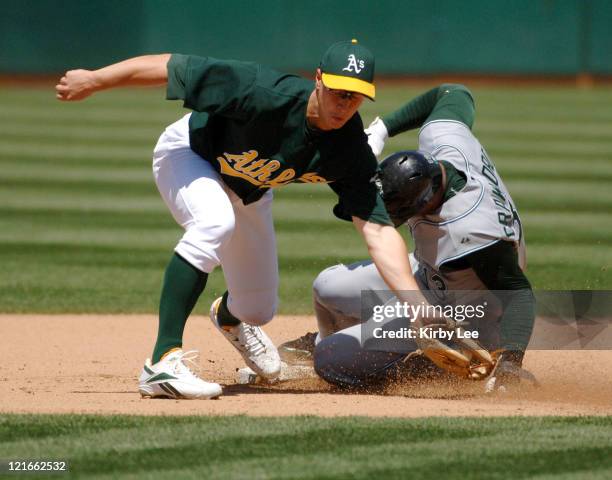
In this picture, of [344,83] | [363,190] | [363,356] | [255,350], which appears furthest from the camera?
[255,350]

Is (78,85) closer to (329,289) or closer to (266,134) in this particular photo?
(266,134)

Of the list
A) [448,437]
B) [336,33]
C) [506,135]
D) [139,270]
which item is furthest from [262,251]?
[336,33]

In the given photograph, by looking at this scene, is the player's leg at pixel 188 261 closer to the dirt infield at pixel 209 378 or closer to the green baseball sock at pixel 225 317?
the dirt infield at pixel 209 378

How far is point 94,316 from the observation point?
6832mm

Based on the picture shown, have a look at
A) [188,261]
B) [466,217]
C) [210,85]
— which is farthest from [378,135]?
[188,261]

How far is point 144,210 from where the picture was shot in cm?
1027

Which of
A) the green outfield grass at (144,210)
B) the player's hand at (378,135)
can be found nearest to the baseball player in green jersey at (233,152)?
the player's hand at (378,135)

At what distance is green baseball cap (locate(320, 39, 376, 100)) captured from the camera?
4.27 m

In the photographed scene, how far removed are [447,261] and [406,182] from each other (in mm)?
407

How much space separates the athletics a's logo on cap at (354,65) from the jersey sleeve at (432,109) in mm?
1146

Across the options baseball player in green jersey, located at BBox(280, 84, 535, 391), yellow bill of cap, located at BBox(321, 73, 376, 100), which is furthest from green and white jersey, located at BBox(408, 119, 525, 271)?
yellow bill of cap, located at BBox(321, 73, 376, 100)

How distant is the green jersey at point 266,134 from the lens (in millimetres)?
4402

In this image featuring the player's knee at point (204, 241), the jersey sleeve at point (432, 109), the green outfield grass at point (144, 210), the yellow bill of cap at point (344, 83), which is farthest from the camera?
the green outfield grass at point (144, 210)

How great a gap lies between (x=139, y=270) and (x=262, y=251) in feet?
10.8
